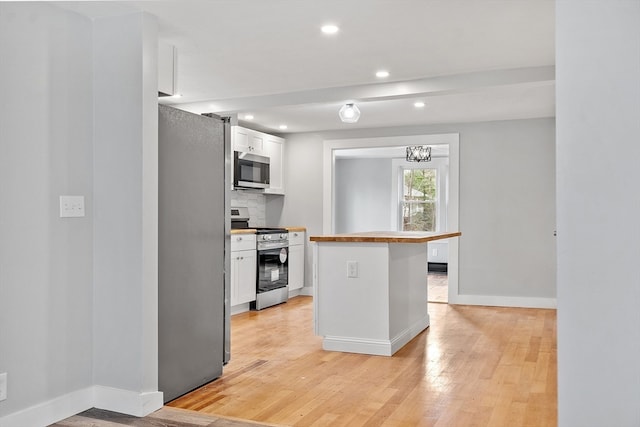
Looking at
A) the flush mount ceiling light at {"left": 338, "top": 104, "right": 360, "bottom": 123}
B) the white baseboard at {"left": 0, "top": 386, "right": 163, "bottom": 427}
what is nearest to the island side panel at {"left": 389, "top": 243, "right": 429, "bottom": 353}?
the flush mount ceiling light at {"left": 338, "top": 104, "right": 360, "bottom": 123}

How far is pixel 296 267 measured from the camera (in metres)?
7.29

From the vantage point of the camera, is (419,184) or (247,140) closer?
(247,140)

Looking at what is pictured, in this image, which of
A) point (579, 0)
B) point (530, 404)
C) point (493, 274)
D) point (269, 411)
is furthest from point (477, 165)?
point (579, 0)

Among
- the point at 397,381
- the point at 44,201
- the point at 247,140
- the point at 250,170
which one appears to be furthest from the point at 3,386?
the point at 247,140

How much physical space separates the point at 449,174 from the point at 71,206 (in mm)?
4820

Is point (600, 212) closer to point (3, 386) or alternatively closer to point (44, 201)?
point (44, 201)

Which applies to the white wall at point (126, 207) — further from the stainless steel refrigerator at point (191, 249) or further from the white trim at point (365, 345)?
the white trim at point (365, 345)

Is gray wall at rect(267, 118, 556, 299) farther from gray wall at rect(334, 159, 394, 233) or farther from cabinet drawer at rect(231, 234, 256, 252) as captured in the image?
gray wall at rect(334, 159, 394, 233)

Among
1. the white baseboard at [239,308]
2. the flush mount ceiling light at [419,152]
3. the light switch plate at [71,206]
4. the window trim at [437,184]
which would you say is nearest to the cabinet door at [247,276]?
the white baseboard at [239,308]

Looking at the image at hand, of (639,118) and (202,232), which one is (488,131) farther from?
(639,118)

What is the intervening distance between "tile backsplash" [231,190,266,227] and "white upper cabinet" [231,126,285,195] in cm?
25

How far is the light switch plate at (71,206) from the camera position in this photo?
9.83ft

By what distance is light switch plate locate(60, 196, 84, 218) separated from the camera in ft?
9.83

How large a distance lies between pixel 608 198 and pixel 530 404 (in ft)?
5.97
